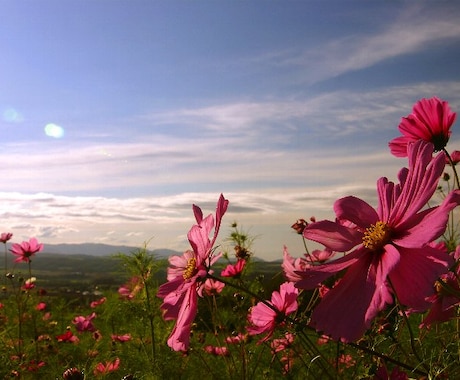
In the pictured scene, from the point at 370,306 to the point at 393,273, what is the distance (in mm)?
60

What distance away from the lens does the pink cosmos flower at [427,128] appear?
1.05 m

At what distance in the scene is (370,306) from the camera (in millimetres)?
594

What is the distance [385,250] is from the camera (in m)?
0.66

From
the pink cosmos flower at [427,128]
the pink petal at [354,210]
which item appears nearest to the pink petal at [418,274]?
the pink petal at [354,210]

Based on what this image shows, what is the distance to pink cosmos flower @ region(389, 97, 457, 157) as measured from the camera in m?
1.05

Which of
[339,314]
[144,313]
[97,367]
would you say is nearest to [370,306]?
[339,314]

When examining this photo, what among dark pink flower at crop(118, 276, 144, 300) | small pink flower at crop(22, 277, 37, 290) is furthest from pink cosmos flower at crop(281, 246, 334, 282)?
small pink flower at crop(22, 277, 37, 290)

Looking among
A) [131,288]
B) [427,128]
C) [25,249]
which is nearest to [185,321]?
[427,128]

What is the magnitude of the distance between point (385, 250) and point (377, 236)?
56 mm

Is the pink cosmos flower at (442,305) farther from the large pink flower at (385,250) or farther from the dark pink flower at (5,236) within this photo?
the dark pink flower at (5,236)

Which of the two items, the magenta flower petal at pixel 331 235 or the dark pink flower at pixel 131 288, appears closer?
the magenta flower petal at pixel 331 235

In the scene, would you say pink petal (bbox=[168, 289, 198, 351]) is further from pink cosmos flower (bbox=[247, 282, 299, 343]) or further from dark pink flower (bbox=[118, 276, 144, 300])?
dark pink flower (bbox=[118, 276, 144, 300])

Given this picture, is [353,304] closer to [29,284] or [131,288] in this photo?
[131,288]

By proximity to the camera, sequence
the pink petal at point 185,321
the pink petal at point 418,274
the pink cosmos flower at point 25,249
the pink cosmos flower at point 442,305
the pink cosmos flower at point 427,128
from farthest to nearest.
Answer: the pink cosmos flower at point 25,249 → the pink cosmos flower at point 427,128 → the pink cosmos flower at point 442,305 → the pink petal at point 185,321 → the pink petal at point 418,274
